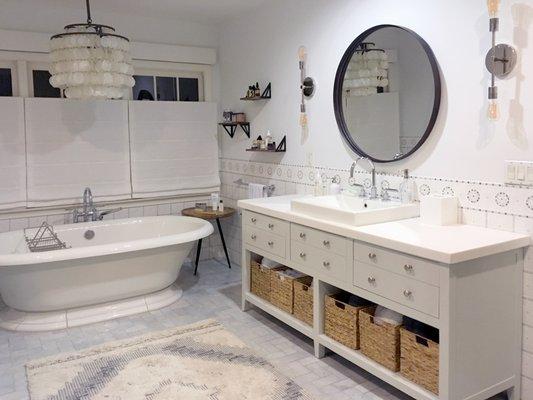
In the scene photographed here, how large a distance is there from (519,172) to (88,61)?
2521 mm

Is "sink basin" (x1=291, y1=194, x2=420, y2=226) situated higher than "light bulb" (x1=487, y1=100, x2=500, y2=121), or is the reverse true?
"light bulb" (x1=487, y1=100, x2=500, y2=121)

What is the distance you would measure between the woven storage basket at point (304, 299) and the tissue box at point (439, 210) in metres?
0.86

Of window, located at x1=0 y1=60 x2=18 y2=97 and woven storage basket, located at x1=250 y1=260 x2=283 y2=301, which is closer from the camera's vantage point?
woven storage basket, located at x1=250 y1=260 x2=283 y2=301

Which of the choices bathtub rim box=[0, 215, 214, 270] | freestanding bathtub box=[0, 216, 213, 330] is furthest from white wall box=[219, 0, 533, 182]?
freestanding bathtub box=[0, 216, 213, 330]

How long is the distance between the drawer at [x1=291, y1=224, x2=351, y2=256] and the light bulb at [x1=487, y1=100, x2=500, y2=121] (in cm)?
96

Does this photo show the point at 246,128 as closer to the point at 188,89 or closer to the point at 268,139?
the point at 268,139

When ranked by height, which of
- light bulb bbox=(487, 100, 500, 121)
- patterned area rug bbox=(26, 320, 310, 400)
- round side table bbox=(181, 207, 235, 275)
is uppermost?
light bulb bbox=(487, 100, 500, 121)

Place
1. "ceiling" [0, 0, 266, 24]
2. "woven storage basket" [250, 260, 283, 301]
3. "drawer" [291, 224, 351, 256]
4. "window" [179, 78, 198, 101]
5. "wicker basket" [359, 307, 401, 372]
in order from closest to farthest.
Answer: "wicker basket" [359, 307, 401, 372] → "drawer" [291, 224, 351, 256] → "woven storage basket" [250, 260, 283, 301] → "ceiling" [0, 0, 266, 24] → "window" [179, 78, 198, 101]

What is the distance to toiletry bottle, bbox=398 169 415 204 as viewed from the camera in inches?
121

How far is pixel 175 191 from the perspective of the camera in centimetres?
502

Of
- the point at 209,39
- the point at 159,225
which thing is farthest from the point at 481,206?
the point at 209,39

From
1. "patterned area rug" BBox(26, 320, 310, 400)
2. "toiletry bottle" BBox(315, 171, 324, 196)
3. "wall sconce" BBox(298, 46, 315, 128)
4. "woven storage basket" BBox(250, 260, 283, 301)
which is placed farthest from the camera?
"wall sconce" BBox(298, 46, 315, 128)

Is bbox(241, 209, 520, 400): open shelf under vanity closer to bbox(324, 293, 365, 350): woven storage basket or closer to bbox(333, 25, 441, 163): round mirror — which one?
bbox(324, 293, 365, 350): woven storage basket

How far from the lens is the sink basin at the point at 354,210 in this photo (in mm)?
2762
